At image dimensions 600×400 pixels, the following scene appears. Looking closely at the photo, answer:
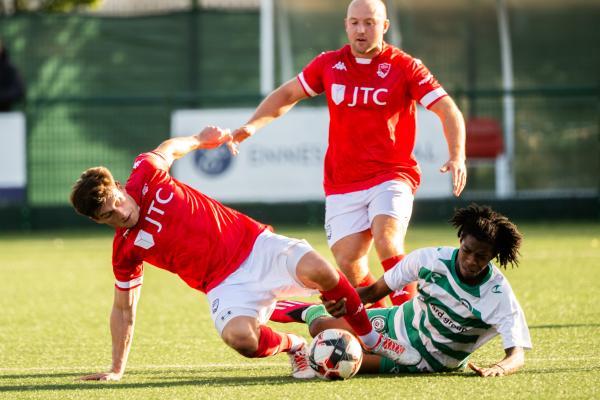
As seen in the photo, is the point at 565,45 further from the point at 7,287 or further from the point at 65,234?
the point at 7,287

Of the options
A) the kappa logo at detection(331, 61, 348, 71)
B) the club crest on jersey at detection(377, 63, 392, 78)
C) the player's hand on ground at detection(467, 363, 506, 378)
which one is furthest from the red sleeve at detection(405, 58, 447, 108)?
the player's hand on ground at detection(467, 363, 506, 378)

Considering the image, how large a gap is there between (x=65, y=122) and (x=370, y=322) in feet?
36.9

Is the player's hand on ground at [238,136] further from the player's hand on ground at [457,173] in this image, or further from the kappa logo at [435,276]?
the kappa logo at [435,276]

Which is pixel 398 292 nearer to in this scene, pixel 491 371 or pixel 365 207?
pixel 365 207

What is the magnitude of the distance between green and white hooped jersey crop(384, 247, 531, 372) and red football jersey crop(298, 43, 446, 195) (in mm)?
1031

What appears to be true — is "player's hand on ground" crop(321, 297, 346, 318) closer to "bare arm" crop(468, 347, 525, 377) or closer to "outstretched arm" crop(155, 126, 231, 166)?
"bare arm" crop(468, 347, 525, 377)

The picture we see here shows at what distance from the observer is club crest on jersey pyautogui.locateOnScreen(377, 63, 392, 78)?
6770 mm

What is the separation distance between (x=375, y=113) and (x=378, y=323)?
1.33 m

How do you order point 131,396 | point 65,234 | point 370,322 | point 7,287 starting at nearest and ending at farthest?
1. point 131,396
2. point 370,322
3. point 7,287
4. point 65,234

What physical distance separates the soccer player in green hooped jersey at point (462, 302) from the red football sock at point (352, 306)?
4 cm

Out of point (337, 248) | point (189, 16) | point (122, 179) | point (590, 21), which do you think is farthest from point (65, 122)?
point (337, 248)

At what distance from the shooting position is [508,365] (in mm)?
5516

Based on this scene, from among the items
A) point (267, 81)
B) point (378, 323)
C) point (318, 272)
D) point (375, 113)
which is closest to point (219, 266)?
point (318, 272)

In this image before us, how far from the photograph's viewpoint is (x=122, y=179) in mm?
16156
